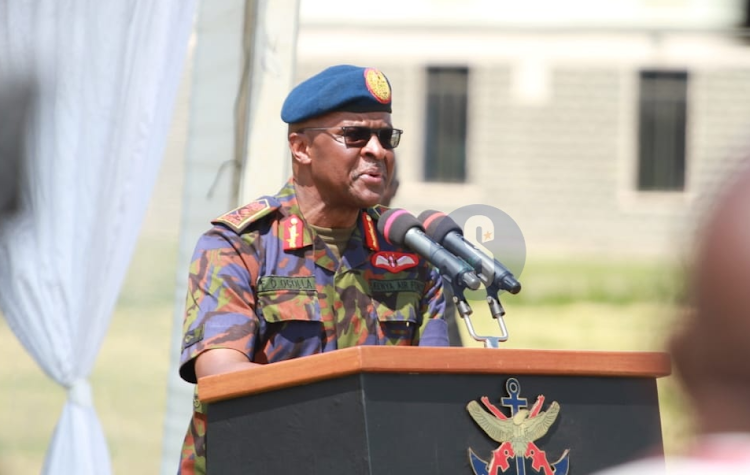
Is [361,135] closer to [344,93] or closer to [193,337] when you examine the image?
[344,93]

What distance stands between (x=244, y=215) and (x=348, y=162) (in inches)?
10.8

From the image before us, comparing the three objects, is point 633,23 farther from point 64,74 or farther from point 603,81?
point 64,74

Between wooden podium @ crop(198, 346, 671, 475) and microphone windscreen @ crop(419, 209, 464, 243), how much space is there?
43 cm

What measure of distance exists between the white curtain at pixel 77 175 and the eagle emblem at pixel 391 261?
1509mm

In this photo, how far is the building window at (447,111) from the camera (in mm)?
20891

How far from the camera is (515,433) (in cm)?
247

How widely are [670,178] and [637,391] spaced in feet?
61.9

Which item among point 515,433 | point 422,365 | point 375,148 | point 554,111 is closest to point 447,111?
point 554,111

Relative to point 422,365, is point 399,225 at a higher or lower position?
higher

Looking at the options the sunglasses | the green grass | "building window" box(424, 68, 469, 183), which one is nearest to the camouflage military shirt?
the sunglasses

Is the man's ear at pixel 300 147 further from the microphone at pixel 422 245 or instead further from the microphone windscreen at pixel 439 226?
the microphone windscreen at pixel 439 226

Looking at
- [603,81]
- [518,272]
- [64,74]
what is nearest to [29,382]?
[64,74]

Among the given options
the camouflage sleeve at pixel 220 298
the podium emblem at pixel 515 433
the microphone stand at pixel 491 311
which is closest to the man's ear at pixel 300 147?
the camouflage sleeve at pixel 220 298

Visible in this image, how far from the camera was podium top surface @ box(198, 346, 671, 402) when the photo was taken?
2311 millimetres
